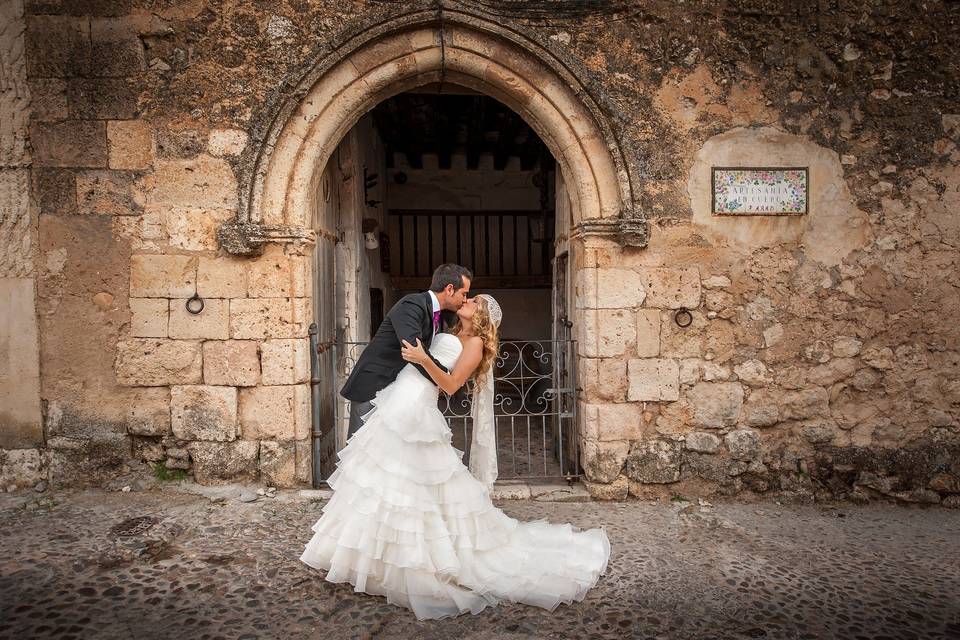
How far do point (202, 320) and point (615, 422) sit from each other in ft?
9.07

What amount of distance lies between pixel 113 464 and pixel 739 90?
186 inches

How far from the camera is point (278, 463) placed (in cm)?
368

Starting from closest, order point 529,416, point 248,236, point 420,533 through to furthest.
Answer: point 420,533
point 248,236
point 529,416

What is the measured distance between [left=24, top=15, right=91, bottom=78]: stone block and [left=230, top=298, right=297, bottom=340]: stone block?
176cm

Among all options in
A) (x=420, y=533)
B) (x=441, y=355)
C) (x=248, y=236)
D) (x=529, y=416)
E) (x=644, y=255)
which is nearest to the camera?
(x=420, y=533)

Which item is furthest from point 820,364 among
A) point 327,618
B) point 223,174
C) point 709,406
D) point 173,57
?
point 173,57

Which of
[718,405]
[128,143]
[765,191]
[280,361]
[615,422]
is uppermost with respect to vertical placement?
[128,143]

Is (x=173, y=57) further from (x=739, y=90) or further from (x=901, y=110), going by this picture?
(x=901, y=110)

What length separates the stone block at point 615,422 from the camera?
3.77 m

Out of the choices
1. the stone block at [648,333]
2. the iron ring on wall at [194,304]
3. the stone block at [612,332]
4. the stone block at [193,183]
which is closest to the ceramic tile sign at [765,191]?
the stone block at [648,333]

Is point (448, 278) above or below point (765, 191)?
below

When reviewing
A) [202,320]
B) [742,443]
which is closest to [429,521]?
[202,320]

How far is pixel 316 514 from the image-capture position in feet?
Result: 11.1

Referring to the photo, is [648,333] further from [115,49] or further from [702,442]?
[115,49]
